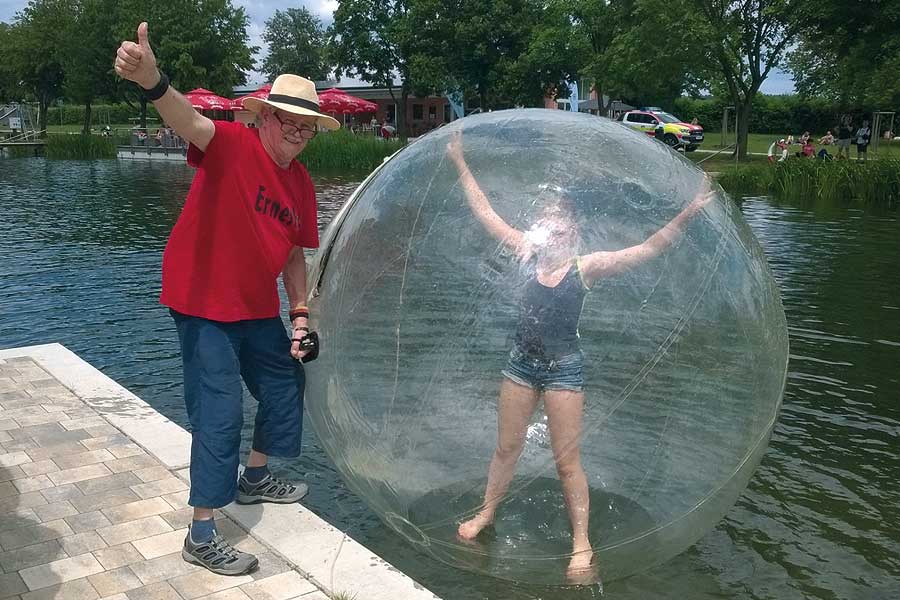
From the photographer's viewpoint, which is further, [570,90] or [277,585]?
[570,90]

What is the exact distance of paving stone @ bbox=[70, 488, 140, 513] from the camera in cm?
444

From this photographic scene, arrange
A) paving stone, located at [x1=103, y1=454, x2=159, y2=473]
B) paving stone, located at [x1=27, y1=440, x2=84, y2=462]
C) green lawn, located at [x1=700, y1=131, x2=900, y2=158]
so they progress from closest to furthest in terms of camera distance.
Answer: paving stone, located at [x1=103, y1=454, x2=159, y2=473] → paving stone, located at [x1=27, y1=440, x2=84, y2=462] → green lawn, located at [x1=700, y1=131, x2=900, y2=158]

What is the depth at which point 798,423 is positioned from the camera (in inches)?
267

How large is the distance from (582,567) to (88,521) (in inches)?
98.8

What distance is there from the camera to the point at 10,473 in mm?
4859

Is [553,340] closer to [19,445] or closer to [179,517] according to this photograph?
[179,517]

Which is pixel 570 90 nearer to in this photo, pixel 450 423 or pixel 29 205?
pixel 29 205

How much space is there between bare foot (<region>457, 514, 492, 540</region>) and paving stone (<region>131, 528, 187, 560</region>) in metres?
1.43

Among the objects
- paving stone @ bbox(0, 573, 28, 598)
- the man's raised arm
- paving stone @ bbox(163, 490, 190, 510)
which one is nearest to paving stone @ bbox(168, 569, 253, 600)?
paving stone @ bbox(0, 573, 28, 598)

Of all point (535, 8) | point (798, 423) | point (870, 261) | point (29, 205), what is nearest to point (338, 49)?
point (535, 8)

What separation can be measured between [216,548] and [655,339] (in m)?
2.19

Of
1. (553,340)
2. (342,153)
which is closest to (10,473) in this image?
(553,340)

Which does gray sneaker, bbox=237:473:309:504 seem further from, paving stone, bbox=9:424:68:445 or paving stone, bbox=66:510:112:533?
paving stone, bbox=9:424:68:445

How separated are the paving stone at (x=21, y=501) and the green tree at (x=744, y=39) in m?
31.7
